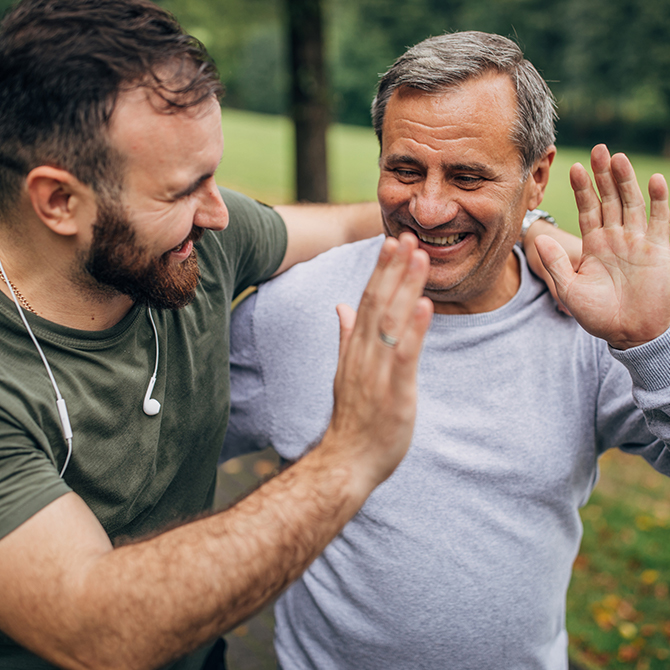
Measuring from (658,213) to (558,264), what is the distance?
1.07ft

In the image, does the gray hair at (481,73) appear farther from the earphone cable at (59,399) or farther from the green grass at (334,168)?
the green grass at (334,168)

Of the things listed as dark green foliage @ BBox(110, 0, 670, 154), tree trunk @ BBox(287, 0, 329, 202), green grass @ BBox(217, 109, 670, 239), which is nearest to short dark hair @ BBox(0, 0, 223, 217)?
tree trunk @ BBox(287, 0, 329, 202)

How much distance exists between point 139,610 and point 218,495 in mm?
4112

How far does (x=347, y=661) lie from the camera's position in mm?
2277

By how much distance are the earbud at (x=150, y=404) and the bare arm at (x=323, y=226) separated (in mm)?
850

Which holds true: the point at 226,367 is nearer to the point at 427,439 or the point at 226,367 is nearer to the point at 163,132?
the point at 427,439

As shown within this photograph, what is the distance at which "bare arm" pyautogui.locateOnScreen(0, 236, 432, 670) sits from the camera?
1362mm

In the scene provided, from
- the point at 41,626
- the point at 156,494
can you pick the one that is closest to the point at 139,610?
the point at 41,626

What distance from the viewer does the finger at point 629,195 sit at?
1999 mm

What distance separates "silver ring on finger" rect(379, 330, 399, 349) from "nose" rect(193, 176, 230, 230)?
76 centimetres

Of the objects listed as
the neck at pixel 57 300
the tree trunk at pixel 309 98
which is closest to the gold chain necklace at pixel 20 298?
the neck at pixel 57 300

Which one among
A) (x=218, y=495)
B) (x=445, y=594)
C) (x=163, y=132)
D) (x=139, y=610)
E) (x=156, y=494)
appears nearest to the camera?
(x=139, y=610)

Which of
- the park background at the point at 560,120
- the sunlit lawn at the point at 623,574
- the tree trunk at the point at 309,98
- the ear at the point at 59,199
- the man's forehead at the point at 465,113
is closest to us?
the ear at the point at 59,199

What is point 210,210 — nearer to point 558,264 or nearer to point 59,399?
point 59,399
